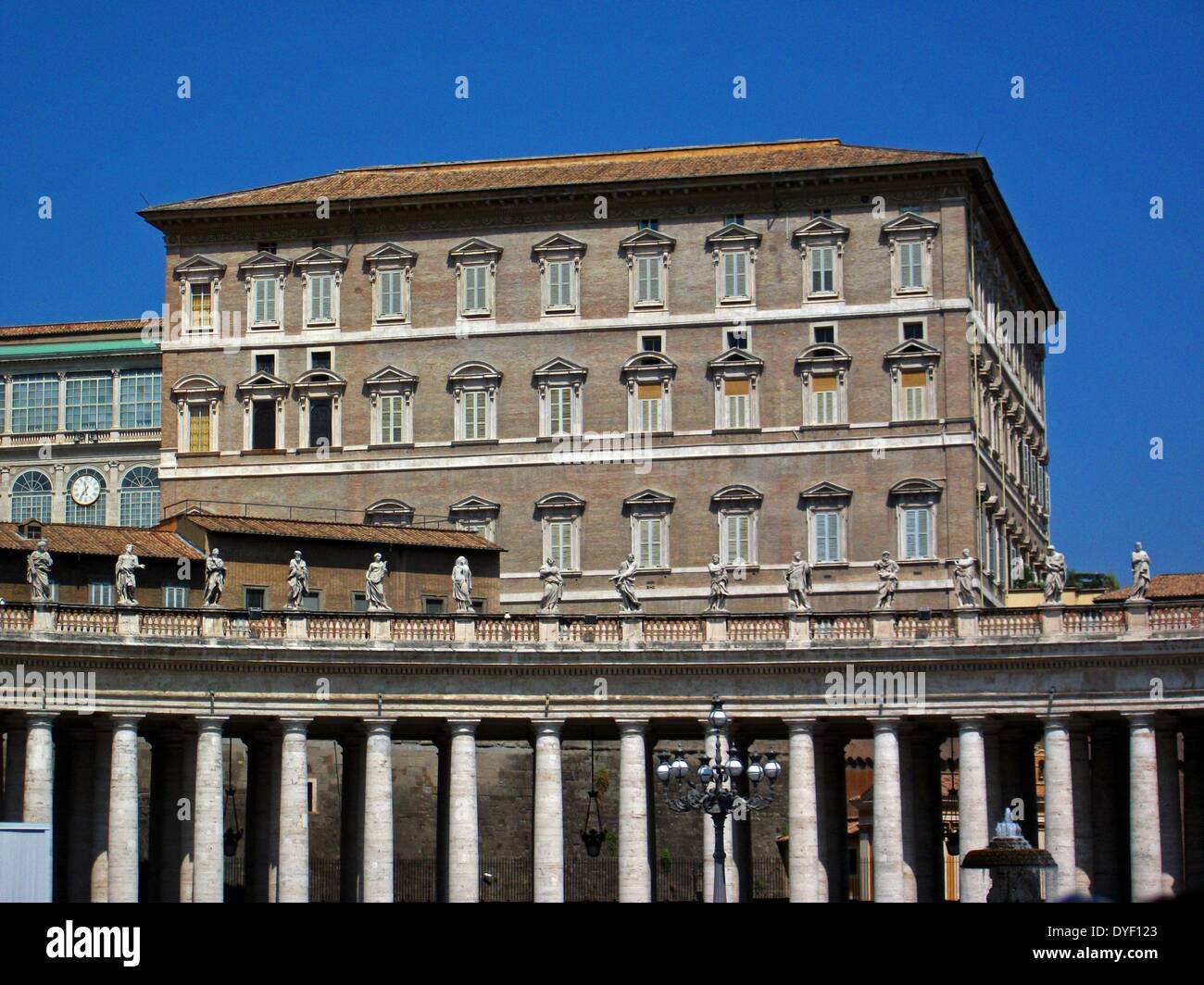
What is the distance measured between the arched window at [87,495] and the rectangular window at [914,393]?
48.9 metres

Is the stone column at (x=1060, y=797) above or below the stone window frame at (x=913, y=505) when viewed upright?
below

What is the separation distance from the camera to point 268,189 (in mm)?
111688

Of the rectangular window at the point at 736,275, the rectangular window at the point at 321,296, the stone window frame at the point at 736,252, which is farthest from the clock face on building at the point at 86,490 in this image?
the rectangular window at the point at 736,275

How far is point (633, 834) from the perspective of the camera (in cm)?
7850

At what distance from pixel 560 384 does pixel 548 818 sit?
3096 cm

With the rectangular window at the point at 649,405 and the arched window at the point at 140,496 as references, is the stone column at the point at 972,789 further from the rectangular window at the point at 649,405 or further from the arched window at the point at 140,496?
the arched window at the point at 140,496

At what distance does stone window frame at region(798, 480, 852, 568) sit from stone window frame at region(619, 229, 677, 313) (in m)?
10.1

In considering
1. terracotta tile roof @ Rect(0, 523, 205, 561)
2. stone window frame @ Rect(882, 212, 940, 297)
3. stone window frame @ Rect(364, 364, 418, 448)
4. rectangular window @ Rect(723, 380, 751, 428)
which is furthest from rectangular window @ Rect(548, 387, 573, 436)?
terracotta tile roof @ Rect(0, 523, 205, 561)

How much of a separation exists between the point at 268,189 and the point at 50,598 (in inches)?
1463

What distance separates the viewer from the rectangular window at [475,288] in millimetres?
107188

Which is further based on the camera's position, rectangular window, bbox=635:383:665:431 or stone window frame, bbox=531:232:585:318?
stone window frame, bbox=531:232:585:318

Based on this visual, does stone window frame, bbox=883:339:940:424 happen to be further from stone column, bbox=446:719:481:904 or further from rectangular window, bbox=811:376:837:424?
stone column, bbox=446:719:481:904

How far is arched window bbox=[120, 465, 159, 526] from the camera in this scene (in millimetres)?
133500
